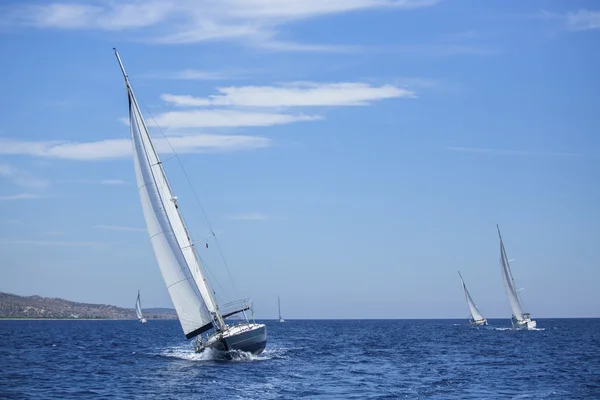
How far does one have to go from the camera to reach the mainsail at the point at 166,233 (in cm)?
4853

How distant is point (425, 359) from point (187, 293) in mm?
19317

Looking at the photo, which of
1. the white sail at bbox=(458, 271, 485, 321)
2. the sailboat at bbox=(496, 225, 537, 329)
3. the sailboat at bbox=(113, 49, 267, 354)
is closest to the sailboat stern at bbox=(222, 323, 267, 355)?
the sailboat at bbox=(113, 49, 267, 354)

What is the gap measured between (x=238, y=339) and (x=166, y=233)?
8.10m

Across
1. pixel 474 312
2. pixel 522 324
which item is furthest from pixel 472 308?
pixel 522 324

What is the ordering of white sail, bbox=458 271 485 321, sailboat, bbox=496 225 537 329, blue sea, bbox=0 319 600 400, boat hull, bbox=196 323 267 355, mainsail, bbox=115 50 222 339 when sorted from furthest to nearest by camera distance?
white sail, bbox=458 271 485 321 → sailboat, bbox=496 225 537 329 → mainsail, bbox=115 50 222 339 → boat hull, bbox=196 323 267 355 → blue sea, bbox=0 319 600 400

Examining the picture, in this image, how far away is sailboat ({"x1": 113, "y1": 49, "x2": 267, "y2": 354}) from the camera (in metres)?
48.5

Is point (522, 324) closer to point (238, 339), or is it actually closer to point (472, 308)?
point (472, 308)

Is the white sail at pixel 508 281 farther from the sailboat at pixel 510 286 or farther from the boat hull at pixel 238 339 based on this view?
the boat hull at pixel 238 339

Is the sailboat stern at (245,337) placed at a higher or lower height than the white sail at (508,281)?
lower

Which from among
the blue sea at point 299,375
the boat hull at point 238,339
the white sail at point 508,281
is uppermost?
the white sail at point 508,281

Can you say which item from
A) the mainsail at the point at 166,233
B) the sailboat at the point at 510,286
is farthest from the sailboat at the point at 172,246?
the sailboat at the point at 510,286

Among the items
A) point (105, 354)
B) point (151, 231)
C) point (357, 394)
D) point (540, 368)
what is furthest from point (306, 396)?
point (105, 354)

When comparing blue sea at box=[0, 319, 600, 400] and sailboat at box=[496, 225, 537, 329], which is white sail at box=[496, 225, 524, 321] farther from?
blue sea at box=[0, 319, 600, 400]

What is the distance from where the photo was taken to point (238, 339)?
48.2 meters
